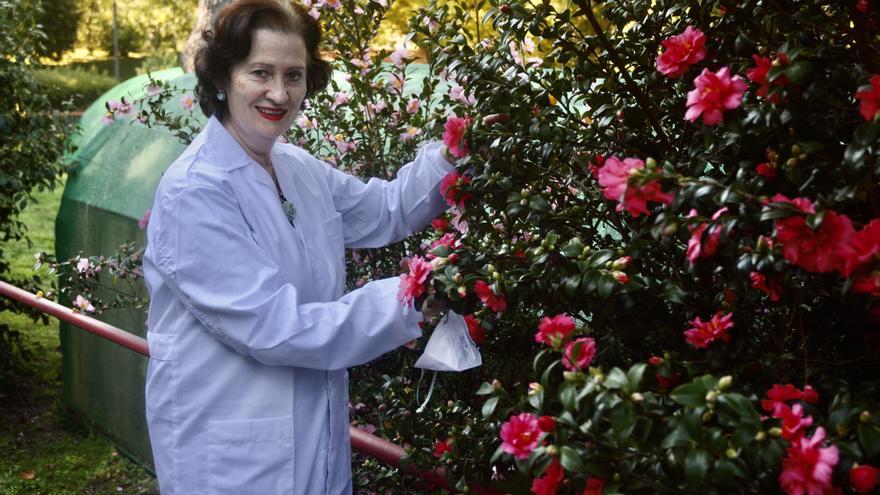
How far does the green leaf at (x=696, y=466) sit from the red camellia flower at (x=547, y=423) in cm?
27

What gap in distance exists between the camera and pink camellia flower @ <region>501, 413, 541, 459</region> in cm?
168

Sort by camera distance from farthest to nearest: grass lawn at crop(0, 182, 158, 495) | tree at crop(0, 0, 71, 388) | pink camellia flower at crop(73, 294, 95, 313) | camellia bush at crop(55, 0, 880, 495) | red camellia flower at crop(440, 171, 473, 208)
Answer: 1. tree at crop(0, 0, 71, 388)
2. grass lawn at crop(0, 182, 158, 495)
3. pink camellia flower at crop(73, 294, 95, 313)
4. red camellia flower at crop(440, 171, 473, 208)
5. camellia bush at crop(55, 0, 880, 495)

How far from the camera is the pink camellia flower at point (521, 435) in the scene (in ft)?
5.52

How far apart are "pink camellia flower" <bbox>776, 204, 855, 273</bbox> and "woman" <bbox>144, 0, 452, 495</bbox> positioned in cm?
101

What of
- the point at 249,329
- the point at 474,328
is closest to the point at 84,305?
the point at 249,329

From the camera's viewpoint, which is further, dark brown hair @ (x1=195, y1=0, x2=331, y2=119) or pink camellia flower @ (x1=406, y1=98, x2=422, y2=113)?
pink camellia flower @ (x1=406, y1=98, x2=422, y2=113)

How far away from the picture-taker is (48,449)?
602 cm

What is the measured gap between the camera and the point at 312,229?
2697 mm

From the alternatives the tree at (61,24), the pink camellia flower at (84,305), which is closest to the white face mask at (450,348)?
the pink camellia flower at (84,305)

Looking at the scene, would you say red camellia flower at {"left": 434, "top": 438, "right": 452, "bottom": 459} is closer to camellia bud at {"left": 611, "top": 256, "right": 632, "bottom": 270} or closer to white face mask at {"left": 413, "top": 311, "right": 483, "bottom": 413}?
white face mask at {"left": 413, "top": 311, "right": 483, "bottom": 413}

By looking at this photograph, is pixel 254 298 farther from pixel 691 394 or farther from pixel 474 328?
pixel 691 394

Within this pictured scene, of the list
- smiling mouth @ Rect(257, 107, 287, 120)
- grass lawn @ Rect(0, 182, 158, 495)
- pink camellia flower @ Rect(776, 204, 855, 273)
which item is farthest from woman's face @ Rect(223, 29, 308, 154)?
grass lawn @ Rect(0, 182, 158, 495)

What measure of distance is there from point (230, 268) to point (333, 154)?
1449 mm

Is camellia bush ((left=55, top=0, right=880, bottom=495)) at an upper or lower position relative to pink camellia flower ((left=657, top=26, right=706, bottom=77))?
lower
